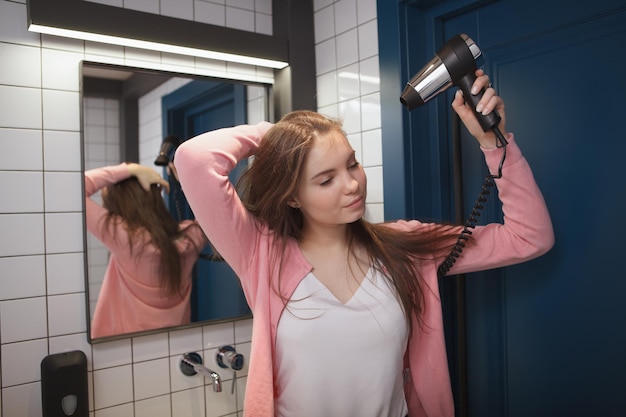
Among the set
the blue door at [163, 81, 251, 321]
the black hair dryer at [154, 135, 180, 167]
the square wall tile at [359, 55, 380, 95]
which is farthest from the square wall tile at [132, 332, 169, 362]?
the square wall tile at [359, 55, 380, 95]

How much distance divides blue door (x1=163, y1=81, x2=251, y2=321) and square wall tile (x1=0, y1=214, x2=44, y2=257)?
419 mm

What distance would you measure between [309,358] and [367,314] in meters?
0.17

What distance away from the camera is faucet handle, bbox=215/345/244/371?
5.65 ft

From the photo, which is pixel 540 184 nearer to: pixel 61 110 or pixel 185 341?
pixel 185 341

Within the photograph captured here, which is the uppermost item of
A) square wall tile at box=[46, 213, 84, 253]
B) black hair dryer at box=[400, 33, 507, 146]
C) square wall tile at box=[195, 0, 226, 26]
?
square wall tile at box=[195, 0, 226, 26]

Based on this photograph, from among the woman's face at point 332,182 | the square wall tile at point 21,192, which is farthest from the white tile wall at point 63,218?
the woman's face at point 332,182

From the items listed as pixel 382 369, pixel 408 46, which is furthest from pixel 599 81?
pixel 382 369

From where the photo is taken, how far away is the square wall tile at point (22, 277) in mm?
1453

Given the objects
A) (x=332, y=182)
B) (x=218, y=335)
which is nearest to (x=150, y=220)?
(x=218, y=335)

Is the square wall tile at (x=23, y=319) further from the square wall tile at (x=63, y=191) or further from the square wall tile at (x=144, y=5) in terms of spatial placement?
the square wall tile at (x=144, y=5)

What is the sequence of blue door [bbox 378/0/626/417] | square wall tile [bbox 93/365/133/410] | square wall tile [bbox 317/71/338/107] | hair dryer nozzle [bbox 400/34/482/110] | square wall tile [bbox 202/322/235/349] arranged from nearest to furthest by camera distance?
hair dryer nozzle [bbox 400/34/482/110]
blue door [bbox 378/0/626/417]
square wall tile [bbox 93/365/133/410]
square wall tile [bbox 202/322/235/349]
square wall tile [bbox 317/71/338/107]

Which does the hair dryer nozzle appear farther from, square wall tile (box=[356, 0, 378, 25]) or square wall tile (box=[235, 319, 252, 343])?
square wall tile (box=[235, 319, 252, 343])

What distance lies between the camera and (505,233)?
4.16 feet

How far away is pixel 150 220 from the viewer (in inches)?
67.7
